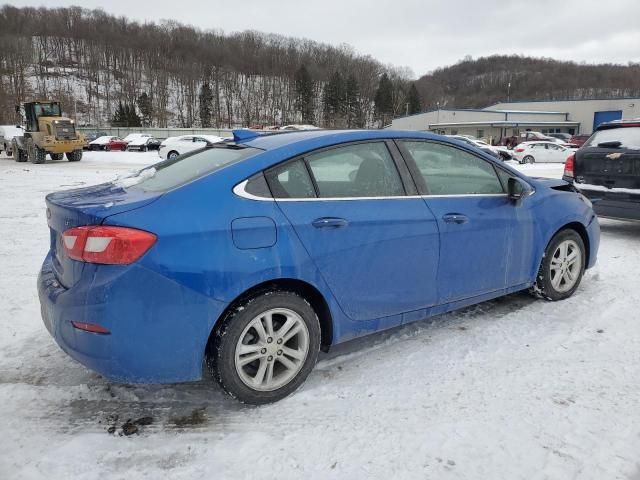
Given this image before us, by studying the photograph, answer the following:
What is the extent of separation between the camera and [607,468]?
2.26 metres

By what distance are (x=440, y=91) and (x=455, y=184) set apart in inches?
5687

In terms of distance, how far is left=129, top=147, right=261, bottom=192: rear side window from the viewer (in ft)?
9.29

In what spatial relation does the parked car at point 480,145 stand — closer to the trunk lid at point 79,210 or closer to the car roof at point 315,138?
Answer: the car roof at point 315,138

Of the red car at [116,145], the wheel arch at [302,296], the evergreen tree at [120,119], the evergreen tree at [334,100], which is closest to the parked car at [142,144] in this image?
the red car at [116,145]

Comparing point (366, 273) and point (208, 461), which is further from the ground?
point (366, 273)

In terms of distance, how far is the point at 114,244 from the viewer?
2.35m

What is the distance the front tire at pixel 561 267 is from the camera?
4207 mm

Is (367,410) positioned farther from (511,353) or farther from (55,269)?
(55,269)

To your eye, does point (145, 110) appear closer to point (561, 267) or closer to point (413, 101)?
point (413, 101)

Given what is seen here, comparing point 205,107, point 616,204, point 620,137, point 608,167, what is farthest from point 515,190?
point 205,107

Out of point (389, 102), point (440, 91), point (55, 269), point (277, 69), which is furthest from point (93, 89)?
point (55, 269)

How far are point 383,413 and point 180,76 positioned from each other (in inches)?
4518

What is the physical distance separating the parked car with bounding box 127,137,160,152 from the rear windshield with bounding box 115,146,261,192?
3981cm

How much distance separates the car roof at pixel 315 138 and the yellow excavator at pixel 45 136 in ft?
76.0
